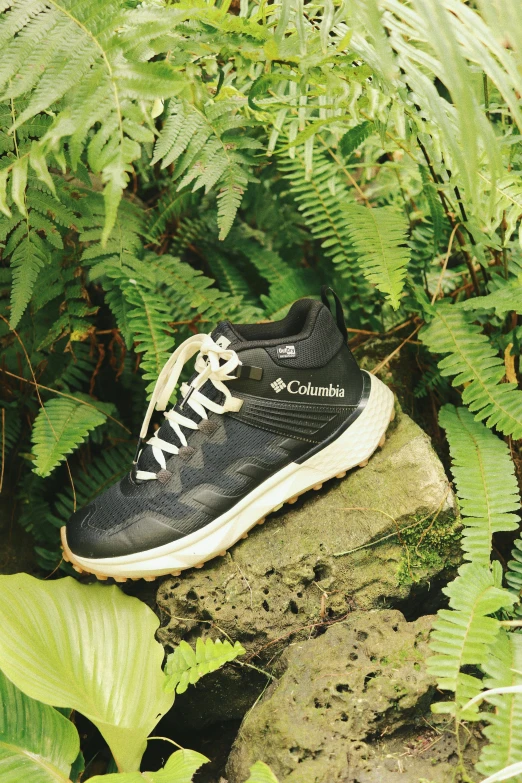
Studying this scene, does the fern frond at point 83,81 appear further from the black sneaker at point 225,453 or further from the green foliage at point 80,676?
the green foliage at point 80,676

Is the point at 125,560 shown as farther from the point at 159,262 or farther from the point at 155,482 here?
the point at 159,262

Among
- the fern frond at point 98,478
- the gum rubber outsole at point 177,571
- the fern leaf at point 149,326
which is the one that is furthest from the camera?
the fern frond at point 98,478

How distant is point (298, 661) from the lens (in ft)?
5.52

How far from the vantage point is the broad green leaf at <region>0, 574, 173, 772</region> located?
5.32ft

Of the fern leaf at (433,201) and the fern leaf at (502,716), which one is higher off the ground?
the fern leaf at (433,201)

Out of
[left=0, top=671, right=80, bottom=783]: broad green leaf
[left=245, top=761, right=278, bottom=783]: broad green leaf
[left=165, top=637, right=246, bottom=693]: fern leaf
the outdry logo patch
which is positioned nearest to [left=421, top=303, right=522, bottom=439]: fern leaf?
the outdry logo patch

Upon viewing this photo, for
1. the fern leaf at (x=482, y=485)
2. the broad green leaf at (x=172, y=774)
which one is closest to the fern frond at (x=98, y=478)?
the broad green leaf at (x=172, y=774)

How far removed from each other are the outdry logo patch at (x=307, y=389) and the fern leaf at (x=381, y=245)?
0.33 meters

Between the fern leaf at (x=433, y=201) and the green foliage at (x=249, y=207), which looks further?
the fern leaf at (x=433, y=201)

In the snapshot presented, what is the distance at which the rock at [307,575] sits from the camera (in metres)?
1.82

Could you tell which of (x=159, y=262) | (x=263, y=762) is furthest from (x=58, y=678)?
(x=159, y=262)

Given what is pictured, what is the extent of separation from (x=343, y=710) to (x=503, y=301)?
128 centimetres

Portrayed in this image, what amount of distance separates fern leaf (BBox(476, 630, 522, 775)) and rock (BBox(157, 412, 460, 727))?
0.39 meters

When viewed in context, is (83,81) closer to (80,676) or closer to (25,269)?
(25,269)
